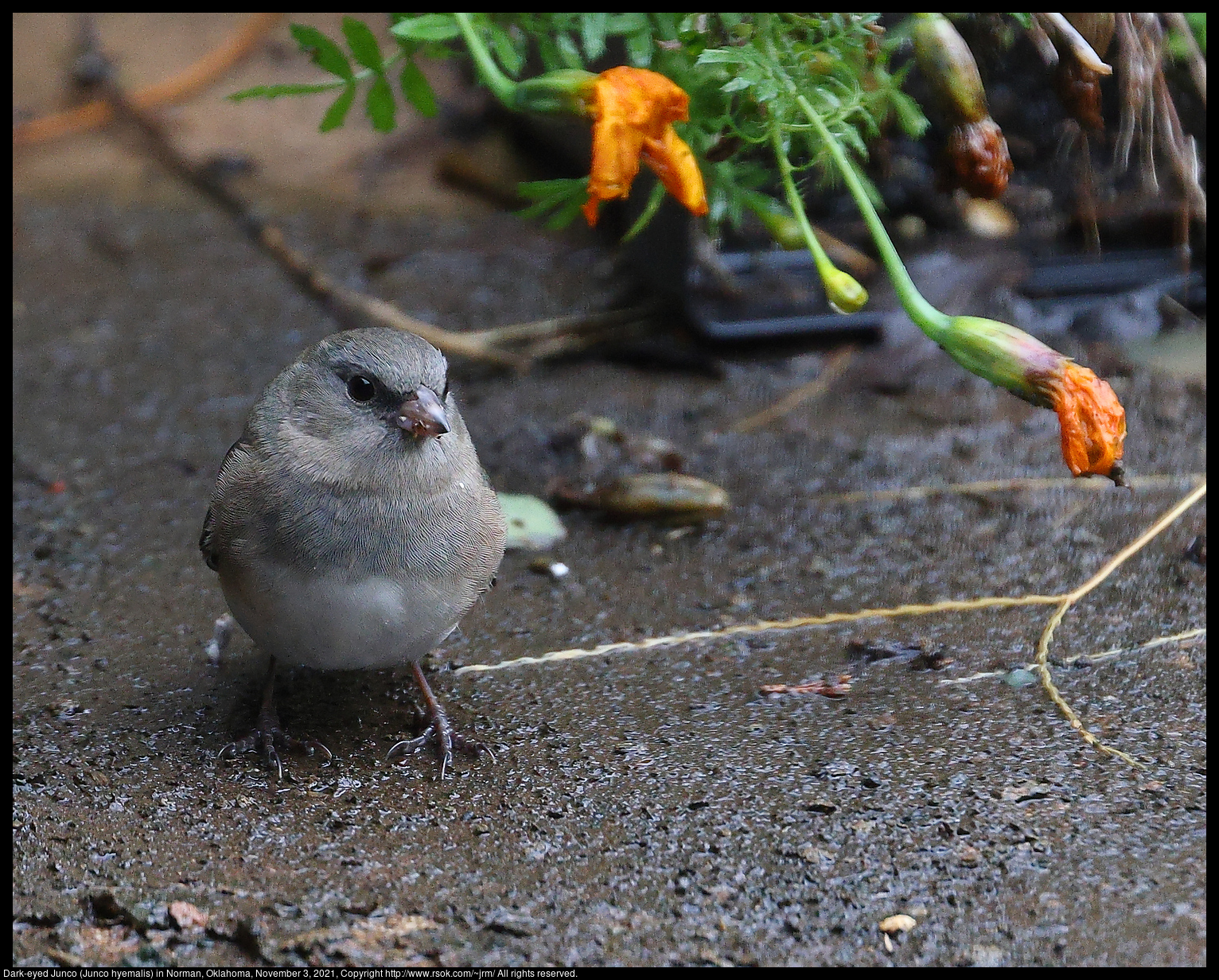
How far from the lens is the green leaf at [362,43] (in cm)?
304

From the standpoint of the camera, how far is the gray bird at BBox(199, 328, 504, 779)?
2676 millimetres

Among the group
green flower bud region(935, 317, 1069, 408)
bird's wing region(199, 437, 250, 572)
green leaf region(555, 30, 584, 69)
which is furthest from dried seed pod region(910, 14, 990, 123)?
bird's wing region(199, 437, 250, 572)

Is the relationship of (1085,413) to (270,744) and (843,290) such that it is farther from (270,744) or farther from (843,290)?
(270,744)

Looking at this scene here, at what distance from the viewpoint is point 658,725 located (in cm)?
292

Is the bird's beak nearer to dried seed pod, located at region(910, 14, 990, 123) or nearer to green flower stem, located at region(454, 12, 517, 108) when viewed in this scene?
green flower stem, located at region(454, 12, 517, 108)

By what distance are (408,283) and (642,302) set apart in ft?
3.57

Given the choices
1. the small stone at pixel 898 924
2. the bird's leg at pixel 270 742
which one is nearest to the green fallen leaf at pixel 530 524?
the bird's leg at pixel 270 742

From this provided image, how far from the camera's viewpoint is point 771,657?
3.21m

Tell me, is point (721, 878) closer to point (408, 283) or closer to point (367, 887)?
point (367, 887)

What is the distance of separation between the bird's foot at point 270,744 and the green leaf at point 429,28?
1556 millimetres

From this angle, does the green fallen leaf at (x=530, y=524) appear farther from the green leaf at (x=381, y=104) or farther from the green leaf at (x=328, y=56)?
the green leaf at (x=328, y=56)

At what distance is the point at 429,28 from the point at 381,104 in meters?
0.34

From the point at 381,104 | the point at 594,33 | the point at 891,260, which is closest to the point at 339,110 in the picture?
the point at 381,104
